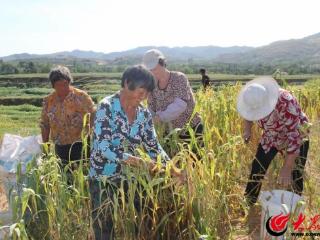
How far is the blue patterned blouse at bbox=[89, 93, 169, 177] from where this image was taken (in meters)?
1.86

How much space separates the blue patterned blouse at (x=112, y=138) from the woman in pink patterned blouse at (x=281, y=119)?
71 cm

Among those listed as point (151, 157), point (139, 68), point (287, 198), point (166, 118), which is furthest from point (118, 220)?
point (166, 118)

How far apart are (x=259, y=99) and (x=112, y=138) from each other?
869 millimetres

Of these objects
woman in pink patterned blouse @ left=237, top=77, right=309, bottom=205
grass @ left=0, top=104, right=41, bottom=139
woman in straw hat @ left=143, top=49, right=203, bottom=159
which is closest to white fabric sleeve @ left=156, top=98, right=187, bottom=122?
woman in straw hat @ left=143, top=49, right=203, bottom=159

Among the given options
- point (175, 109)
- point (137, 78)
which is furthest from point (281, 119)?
point (137, 78)

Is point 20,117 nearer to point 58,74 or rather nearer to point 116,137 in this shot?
point 58,74

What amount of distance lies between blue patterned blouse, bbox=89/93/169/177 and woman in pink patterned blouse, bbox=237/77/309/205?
709 millimetres

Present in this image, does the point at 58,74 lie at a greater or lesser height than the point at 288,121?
greater

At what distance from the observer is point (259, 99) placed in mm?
2330

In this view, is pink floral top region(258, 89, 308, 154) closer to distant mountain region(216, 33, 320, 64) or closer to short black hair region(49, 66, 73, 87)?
short black hair region(49, 66, 73, 87)

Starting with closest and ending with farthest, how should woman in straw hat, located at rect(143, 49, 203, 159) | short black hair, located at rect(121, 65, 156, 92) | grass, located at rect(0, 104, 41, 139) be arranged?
short black hair, located at rect(121, 65, 156, 92) → woman in straw hat, located at rect(143, 49, 203, 159) → grass, located at rect(0, 104, 41, 139)

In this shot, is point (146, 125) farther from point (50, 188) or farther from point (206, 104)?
point (206, 104)

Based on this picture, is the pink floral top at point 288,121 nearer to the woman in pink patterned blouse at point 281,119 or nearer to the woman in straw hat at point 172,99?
the woman in pink patterned blouse at point 281,119

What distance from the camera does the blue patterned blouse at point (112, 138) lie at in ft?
6.11
